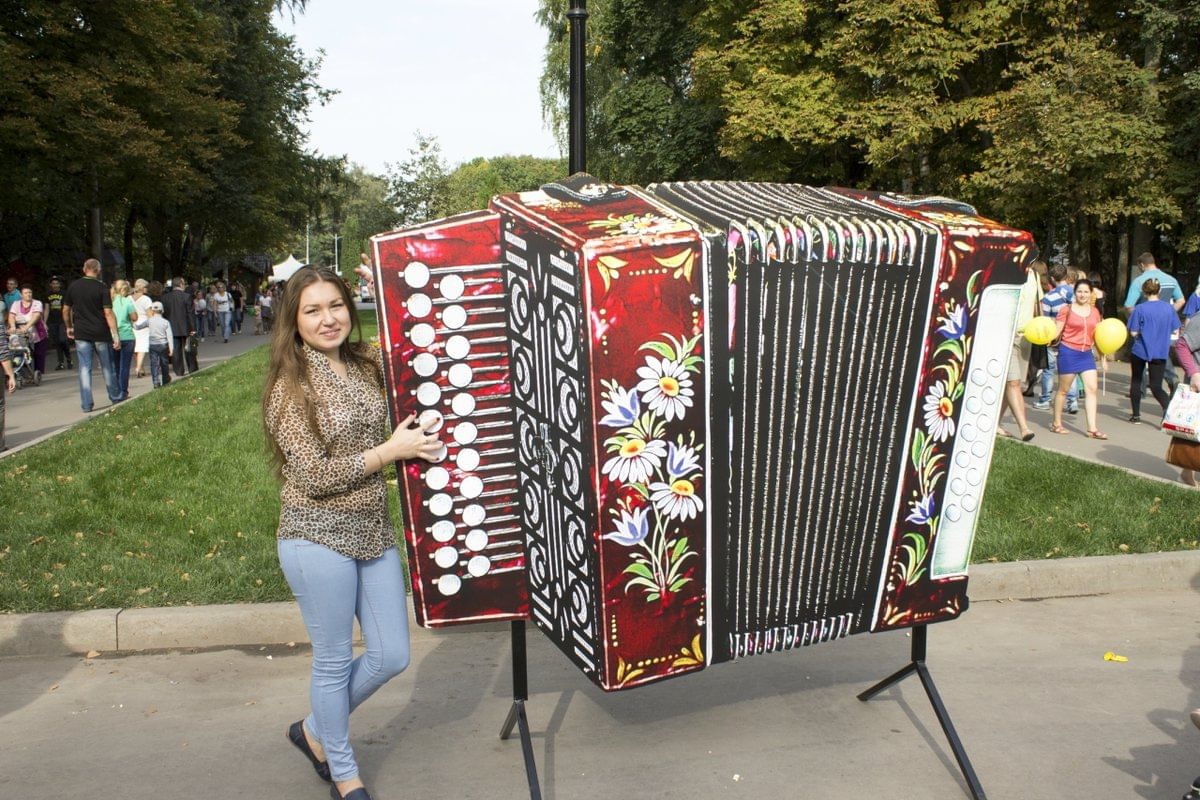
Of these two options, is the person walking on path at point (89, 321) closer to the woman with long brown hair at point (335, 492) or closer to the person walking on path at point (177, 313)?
the person walking on path at point (177, 313)

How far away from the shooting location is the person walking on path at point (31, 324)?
60.4 feet

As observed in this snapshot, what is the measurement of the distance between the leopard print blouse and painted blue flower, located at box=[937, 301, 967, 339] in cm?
190

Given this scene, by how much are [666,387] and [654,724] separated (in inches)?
80.2

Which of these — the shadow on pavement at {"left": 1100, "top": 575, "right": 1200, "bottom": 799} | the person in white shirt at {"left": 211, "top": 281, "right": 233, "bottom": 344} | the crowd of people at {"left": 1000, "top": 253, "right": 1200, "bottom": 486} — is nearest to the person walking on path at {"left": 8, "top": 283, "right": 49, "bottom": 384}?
the person in white shirt at {"left": 211, "top": 281, "right": 233, "bottom": 344}

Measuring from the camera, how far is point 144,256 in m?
57.4

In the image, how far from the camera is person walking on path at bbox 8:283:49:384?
18.4 metres

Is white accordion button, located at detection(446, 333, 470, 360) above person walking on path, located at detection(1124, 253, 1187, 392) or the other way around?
above

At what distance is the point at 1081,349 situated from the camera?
1146cm

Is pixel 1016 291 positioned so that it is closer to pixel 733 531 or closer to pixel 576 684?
pixel 733 531

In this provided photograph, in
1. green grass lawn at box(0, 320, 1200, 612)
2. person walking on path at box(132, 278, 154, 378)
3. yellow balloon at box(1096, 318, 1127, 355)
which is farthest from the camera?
person walking on path at box(132, 278, 154, 378)

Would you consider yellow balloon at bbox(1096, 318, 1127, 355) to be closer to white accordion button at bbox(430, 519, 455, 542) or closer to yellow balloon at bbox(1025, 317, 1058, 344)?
yellow balloon at bbox(1025, 317, 1058, 344)

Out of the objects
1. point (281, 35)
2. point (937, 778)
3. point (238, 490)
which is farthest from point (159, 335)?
point (281, 35)

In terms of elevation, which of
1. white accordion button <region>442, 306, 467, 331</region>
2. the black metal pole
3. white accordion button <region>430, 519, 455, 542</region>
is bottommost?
white accordion button <region>430, 519, 455, 542</region>

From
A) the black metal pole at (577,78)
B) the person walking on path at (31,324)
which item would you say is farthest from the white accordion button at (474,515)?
the person walking on path at (31,324)
